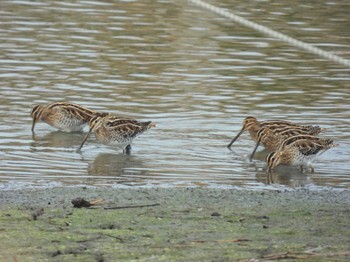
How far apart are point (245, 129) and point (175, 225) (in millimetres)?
4580

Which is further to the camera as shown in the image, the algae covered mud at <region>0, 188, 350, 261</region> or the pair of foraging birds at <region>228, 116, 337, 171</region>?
the pair of foraging birds at <region>228, 116, 337, 171</region>

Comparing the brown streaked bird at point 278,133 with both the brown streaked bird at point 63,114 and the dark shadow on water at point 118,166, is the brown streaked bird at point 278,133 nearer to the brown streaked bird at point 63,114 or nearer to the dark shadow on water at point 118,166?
the dark shadow on water at point 118,166

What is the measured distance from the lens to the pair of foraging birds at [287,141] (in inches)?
492

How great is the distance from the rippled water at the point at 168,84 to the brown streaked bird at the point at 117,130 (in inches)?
5.7

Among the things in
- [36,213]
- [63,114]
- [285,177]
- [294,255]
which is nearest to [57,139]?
[63,114]

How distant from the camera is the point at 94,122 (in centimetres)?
1377

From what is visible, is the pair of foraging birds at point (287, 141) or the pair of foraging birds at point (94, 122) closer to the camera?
the pair of foraging birds at point (287, 141)

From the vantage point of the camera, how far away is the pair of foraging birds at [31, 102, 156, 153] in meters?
13.4

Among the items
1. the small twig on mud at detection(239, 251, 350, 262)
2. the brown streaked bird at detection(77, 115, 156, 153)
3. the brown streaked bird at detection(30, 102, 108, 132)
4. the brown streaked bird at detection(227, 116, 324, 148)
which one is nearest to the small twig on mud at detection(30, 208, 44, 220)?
the small twig on mud at detection(239, 251, 350, 262)

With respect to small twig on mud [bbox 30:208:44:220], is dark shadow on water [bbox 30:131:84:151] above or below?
below

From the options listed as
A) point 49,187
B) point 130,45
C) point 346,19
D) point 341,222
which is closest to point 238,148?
point 49,187

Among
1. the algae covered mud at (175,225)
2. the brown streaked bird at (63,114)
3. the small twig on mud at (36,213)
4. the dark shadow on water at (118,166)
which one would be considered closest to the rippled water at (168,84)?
the dark shadow on water at (118,166)

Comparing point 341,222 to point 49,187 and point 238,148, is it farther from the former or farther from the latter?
point 238,148

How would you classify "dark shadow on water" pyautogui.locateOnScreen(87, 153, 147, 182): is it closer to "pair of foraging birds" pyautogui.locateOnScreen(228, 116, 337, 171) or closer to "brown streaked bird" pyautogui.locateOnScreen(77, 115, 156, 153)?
"brown streaked bird" pyautogui.locateOnScreen(77, 115, 156, 153)
